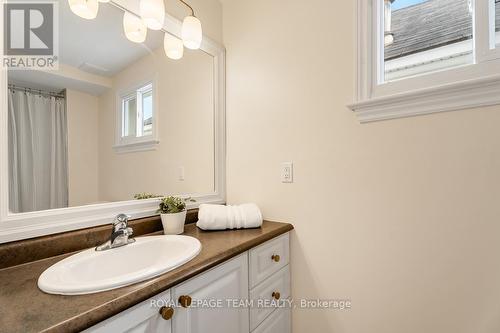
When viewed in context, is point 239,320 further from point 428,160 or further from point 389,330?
point 428,160

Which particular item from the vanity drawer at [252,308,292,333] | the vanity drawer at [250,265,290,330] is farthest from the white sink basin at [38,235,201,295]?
the vanity drawer at [252,308,292,333]

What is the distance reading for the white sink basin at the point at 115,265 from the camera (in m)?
0.63

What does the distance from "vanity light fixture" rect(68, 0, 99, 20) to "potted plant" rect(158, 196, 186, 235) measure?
84cm

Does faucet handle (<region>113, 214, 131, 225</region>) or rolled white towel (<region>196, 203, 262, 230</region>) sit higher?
faucet handle (<region>113, 214, 131, 225</region>)

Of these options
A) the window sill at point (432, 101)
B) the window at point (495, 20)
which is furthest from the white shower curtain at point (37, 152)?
the window at point (495, 20)

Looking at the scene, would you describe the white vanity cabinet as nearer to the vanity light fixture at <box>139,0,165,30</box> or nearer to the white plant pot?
the white plant pot

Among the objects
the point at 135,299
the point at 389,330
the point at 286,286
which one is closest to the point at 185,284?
the point at 135,299

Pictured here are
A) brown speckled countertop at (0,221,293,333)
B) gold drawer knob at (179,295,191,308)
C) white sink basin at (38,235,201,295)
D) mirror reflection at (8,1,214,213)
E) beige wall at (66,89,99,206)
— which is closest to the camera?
brown speckled countertop at (0,221,293,333)

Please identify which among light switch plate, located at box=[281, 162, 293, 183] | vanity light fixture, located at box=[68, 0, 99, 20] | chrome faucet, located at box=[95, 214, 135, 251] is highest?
vanity light fixture, located at box=[68, 0, 99, 20]

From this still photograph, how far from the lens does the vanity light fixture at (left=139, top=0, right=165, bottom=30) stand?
3.49 feet

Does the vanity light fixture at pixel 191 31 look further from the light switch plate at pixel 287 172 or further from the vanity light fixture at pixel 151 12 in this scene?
the light switch plate at pixel 287 172

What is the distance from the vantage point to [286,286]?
133 centimetres

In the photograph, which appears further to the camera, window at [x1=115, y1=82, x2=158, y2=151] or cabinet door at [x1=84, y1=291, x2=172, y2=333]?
window at [x1=115, y1=82, x2=158, y2=151]

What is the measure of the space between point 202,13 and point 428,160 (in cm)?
145
